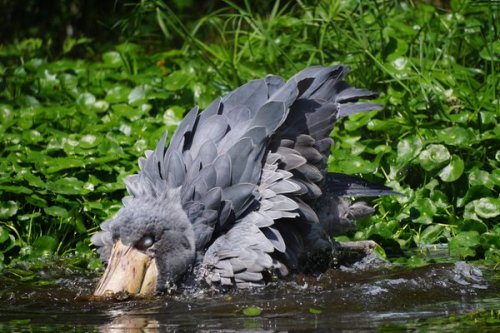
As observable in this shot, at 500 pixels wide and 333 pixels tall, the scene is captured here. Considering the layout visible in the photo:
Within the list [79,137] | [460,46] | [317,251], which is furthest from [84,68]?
[317,251]

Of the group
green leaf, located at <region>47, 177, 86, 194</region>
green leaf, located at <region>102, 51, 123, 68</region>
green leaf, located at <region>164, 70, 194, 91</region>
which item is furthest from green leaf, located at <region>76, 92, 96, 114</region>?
green leaf, located at <region>47, 177, 86, 194</region>

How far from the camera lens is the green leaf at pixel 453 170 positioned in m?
5.27

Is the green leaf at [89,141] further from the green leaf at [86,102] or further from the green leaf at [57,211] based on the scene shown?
the green leaf at [57,211]

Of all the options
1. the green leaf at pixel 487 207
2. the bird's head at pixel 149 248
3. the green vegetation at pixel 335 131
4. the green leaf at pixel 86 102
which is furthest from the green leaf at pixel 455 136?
the green leaf at pixel 86 102

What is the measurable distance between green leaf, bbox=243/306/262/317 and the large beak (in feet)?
1.65

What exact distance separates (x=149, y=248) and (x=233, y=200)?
40 centimetres

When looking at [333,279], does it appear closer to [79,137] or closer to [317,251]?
[317,251]

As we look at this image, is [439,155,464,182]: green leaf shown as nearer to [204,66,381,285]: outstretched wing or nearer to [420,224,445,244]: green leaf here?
[420,224,445,244]: green leaf

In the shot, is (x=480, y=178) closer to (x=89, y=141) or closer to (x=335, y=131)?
(x=335, y=131)

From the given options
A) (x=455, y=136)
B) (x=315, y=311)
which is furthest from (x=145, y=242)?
(x=455, y=136)

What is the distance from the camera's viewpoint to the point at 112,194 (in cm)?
551

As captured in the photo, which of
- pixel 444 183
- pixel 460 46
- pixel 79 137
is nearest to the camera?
pixel 444 183

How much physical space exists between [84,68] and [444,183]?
2.96 m

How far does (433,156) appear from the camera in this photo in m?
5.38
